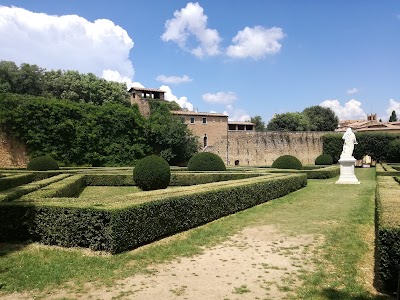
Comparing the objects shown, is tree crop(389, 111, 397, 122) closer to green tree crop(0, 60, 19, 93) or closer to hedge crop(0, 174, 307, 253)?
green tree crop(0, 60, 19, 93)

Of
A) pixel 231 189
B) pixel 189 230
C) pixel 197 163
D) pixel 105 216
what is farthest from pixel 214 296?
pixel 197 163

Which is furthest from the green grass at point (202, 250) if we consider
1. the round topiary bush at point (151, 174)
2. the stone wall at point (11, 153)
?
the stone wall at point (11, 153)

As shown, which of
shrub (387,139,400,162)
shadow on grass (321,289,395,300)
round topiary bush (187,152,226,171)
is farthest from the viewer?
shrub (387,139,400,162)

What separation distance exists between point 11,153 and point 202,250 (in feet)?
78.6

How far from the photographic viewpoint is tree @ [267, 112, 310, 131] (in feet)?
220

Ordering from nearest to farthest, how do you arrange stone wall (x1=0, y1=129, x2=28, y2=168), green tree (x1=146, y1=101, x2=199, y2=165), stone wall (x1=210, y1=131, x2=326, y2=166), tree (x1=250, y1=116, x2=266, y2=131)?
1. stone wall (x1=0, y1=129, x2=28, y2=168)
2. green tree (x1=146, y1=101, x2=199, y2=165)
3. stone wall (x1=210, y1=131, x2=326, y2=166)
4. tree (x1=250, y1=116, x2=266, y2=131)

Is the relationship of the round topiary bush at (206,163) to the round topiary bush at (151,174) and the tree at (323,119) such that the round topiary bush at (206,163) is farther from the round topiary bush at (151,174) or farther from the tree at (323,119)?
the tree at (323,119)

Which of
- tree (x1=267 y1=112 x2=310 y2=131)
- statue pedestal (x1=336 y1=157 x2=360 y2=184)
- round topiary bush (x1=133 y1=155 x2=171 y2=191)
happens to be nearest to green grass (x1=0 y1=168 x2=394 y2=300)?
round topiary bush (x1=133 y1=155 x2=171 y2=191)

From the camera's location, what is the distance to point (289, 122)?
6762 centimetres

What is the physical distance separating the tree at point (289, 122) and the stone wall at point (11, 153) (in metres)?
51.4

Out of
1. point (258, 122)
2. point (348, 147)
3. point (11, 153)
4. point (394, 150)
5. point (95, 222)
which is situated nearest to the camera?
point (95, 222)

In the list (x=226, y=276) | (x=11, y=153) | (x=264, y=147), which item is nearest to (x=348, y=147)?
(x=226, y=276)

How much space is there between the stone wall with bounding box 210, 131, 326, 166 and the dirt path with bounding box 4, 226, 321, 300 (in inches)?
1462

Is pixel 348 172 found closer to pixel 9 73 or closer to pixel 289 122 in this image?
pixel 9 73
